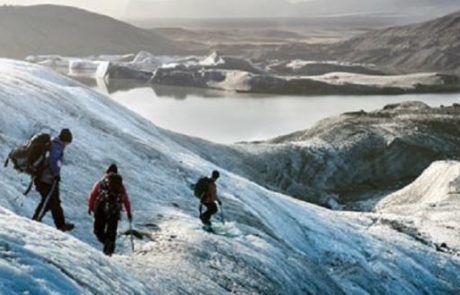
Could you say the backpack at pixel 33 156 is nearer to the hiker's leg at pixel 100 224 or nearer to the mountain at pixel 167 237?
the mountain at pixel 167 237

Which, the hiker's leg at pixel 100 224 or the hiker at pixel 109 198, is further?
the hiker's leg at pixel 100 224

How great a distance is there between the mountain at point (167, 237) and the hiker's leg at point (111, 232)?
72cm

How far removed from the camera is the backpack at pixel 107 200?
691 inches

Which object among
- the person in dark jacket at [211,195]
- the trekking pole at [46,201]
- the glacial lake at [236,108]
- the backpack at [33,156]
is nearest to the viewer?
the backpack at [33,156]

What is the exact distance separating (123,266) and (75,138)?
607 inches

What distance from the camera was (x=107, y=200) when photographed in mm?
17562

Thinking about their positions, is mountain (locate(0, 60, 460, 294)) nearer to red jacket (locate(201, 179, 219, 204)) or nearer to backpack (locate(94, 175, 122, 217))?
backpack (locate(94, 175, 122, 217))

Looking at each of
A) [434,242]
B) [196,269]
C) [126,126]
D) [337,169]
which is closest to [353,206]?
[337,169]

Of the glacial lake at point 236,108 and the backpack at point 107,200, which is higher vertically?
the backpack at point 107,200

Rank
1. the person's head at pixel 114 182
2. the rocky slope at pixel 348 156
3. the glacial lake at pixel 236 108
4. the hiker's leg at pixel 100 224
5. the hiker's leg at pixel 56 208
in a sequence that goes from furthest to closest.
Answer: the glacial lake at pixel 236 108
the rocky slope at pixel 348 156
the hiker's leg at pixel 56 208
the hiker's leg at pixel 100 224
the person's head at pixel 114 182

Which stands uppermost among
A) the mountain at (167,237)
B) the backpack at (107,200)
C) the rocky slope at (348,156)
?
the backpack at (107,200)

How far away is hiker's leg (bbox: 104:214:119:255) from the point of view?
17984 mm

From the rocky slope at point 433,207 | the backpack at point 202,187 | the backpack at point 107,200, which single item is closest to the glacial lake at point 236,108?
the rocky slope at point 433,207

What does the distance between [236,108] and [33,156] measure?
4929 inches
